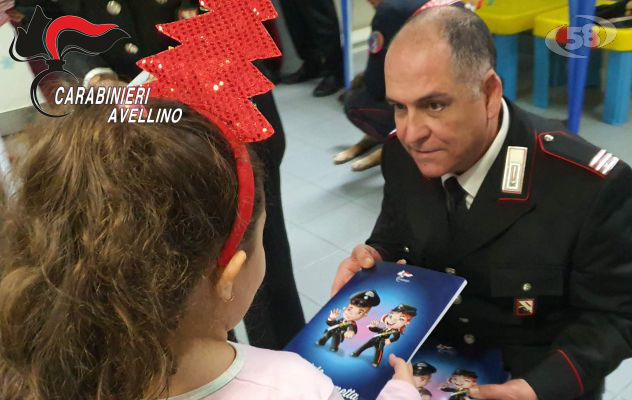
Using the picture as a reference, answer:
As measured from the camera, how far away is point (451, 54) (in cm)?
115

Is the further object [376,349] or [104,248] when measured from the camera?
[376,349]

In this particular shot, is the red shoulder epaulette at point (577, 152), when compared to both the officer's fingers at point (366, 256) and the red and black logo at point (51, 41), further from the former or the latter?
the red and black logo at point (51, 41)

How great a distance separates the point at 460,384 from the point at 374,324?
0.21 metres

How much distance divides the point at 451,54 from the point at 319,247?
59.9 inches

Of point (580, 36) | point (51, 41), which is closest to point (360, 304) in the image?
point (51, 41)

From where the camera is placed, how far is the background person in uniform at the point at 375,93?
233 cm

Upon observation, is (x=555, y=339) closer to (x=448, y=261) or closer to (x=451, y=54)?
(x=448, y=261)

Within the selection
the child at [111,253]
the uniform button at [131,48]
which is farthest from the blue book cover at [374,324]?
the uniform button at [131,48]

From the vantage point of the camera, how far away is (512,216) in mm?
1207

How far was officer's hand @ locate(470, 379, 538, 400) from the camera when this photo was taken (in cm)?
111

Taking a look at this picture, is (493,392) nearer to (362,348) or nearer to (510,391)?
(510,391)

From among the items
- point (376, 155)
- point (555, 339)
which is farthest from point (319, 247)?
point (555, 339)

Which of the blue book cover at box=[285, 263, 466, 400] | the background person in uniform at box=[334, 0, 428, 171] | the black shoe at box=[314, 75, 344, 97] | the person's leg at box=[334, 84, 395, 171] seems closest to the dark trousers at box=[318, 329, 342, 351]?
the blue book cover at box=[285, 263, 466, 400]

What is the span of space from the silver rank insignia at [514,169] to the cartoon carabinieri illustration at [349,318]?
13.9 inches
